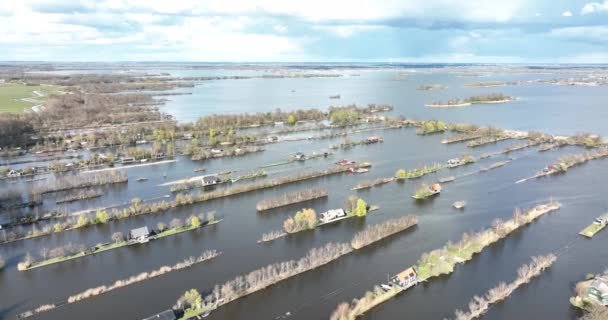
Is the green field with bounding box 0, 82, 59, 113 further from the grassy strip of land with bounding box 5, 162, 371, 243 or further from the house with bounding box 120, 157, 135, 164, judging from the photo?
the grassy strip of land with bounding box 5, 162, 371, 243

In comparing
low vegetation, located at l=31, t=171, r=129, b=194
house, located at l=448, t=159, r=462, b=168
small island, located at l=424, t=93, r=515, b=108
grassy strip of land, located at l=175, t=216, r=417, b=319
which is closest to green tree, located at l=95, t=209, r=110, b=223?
low vegetation, located at l=31, t=171, r=129, b=194

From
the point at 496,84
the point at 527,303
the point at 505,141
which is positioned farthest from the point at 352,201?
the point at 496,84

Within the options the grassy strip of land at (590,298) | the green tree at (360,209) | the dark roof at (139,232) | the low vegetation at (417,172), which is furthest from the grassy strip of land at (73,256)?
the grassy strip of land at (590,298)

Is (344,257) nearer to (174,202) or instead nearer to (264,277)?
(264,277)

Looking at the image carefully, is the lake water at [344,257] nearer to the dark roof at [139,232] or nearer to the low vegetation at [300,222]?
the low vegetation at [300,222]

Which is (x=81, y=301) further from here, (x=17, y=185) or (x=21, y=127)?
(x=21, y=127)

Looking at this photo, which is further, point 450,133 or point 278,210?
point 450,133

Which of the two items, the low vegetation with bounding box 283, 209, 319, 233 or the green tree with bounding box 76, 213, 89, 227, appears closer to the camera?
the low vegetation with bounding box 283, 209, 319, 233
